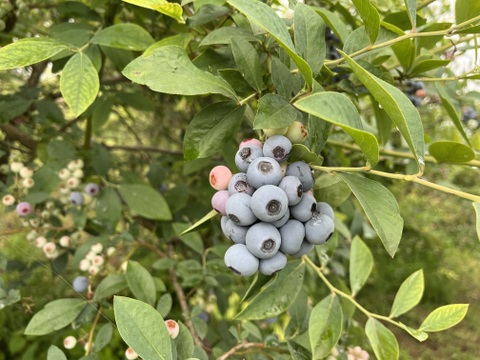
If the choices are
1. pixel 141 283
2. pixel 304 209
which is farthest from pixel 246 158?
pixel 141 283

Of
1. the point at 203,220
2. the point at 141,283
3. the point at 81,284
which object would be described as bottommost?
the point at 81,284

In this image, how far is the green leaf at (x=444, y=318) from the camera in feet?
2.37

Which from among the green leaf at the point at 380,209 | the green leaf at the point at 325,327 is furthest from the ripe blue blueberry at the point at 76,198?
the green leaf at the point at 380,209

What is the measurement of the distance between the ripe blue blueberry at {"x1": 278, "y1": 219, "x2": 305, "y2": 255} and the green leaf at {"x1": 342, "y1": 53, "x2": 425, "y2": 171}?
18 cm

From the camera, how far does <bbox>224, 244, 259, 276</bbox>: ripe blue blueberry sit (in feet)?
1.77

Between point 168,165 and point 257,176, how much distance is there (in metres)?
1.39

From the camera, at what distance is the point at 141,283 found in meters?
0.83

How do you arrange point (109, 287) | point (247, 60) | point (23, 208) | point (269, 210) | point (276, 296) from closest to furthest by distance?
point (269, 210) < point (247, 60) < point (276, 296) < point (109, 287) < point (23, 208)

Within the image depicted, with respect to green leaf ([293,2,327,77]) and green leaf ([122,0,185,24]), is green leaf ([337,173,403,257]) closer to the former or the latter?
green leaf ([293,2,327,77])

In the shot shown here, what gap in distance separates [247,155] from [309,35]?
19cm

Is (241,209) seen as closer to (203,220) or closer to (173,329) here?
(203,220)

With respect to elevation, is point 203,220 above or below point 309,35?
below

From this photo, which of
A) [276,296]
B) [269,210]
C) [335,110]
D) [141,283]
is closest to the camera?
[335,110]

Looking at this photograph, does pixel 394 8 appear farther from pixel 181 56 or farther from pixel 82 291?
pixel 82 291
